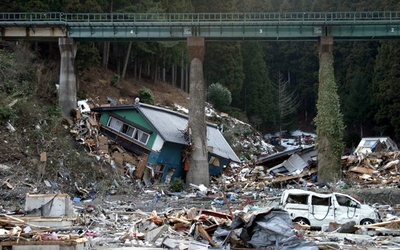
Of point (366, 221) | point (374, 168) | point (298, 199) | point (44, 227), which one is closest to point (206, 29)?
point (374, 168)

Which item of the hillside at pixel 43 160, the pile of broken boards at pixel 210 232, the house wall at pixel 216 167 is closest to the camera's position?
the pile of broken boards at pixel 210 232

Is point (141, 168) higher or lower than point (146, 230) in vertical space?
higher

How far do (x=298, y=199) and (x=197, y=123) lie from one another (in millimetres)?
17158

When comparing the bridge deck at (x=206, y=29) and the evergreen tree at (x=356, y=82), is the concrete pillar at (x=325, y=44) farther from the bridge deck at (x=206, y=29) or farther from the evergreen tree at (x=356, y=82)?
the evergreen tree at (x=356, y=82)

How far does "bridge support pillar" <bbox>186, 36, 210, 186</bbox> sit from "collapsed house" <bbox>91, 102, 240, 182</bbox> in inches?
21.8

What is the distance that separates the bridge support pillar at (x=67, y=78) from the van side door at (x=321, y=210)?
21.0 metres

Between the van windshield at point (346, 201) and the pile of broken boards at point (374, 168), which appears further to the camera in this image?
the pile of broken boards at point (374, 168)

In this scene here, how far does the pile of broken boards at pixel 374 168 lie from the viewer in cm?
3345

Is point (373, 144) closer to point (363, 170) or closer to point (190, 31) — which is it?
point (363, 170)

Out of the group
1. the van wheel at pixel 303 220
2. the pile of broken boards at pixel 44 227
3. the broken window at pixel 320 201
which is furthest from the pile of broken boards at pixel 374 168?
the pile of broken boards at pixel 44 227

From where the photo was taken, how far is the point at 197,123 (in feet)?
116

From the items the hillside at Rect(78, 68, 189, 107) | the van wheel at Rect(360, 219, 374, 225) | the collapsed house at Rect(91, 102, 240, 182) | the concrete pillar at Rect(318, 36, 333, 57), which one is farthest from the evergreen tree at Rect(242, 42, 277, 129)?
the van wheel at Rect(360, 219, 374, 225)

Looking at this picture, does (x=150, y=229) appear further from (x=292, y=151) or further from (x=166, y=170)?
(x=292, y=151)

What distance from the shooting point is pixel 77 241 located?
39.4 feet
